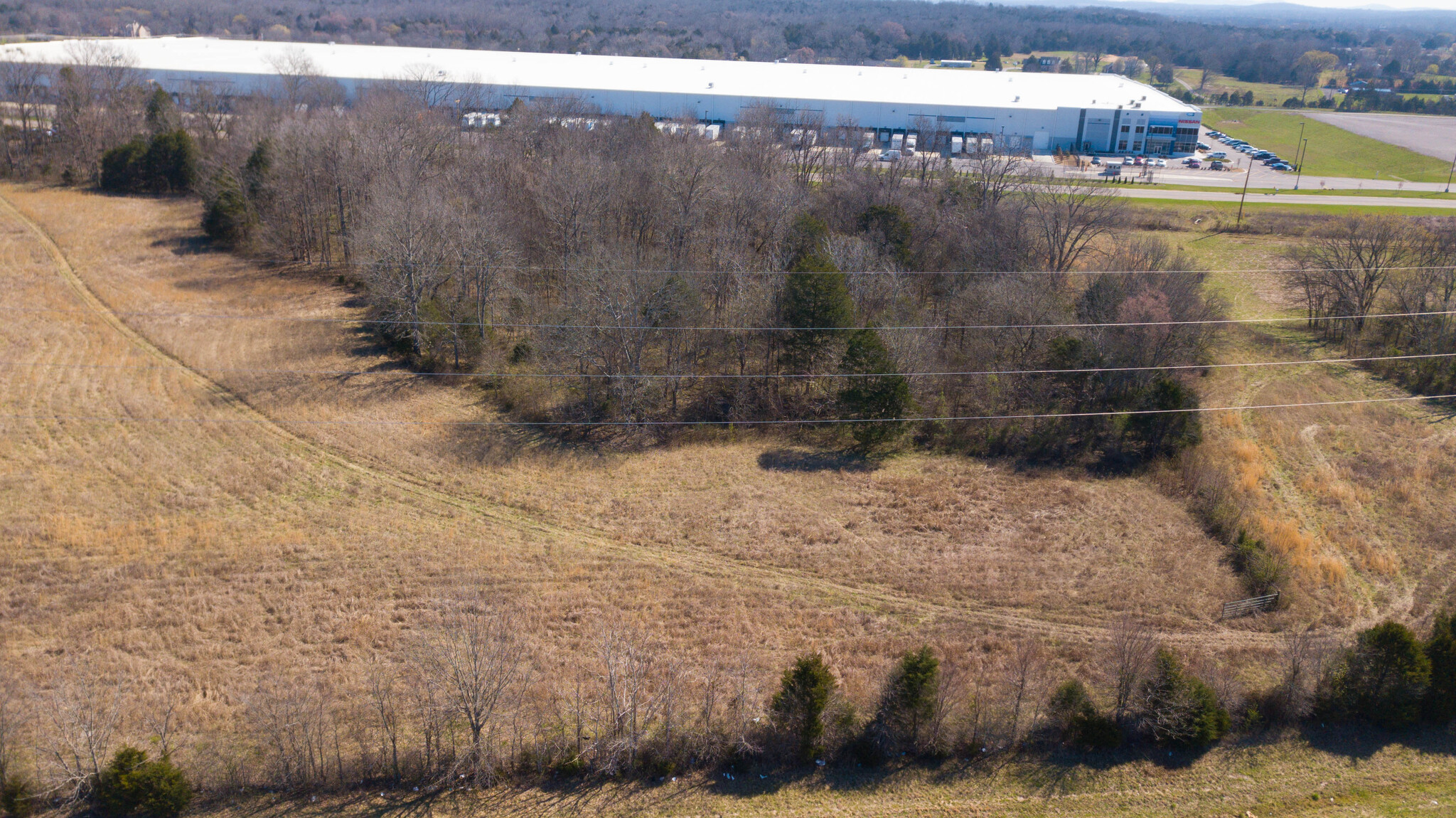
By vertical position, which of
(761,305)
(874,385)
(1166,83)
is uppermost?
(1166,83)

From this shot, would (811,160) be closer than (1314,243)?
No

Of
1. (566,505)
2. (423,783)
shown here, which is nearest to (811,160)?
(566,505)

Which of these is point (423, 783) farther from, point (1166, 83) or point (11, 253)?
point (1166, 83)

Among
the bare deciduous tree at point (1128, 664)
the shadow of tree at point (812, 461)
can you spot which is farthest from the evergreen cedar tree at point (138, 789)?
the shadow of tree at point (812, 461)

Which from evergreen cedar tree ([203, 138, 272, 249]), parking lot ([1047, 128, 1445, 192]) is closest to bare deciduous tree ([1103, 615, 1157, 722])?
evergreen cedar tree ([203, 138, 272, 249])

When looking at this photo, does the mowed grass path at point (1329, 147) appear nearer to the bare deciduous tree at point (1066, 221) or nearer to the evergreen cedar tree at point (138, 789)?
the bare deciduous tree at point (1066, 221)

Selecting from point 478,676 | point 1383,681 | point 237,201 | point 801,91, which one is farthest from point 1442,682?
point 801,91

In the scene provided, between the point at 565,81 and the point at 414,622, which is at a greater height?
the point at 565,81
